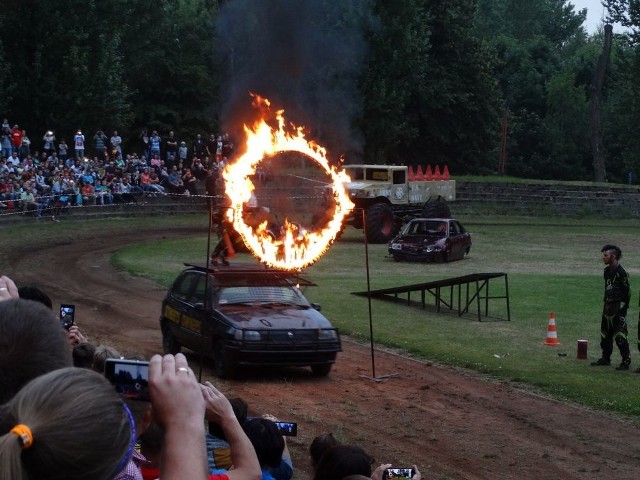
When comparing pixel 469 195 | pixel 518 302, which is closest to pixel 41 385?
pixel 518 302

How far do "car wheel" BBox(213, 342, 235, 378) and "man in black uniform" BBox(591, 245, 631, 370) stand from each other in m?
5.82

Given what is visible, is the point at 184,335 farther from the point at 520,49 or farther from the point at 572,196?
the point at 520,49

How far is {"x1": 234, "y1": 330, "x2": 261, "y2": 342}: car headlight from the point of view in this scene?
15947 mm

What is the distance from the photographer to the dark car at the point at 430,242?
114 feet

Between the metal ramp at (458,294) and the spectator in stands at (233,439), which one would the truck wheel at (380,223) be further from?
the spectator in stands at (233,439)

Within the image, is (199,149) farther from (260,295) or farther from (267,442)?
(267,442)

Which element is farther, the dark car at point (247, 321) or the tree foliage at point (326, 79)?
the tree foliage at point (326, 79)

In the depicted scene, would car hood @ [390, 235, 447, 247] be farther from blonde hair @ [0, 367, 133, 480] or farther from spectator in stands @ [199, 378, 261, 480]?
blonde hair @ [0, 367, 133, 480]

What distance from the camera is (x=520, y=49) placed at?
79.4 metres

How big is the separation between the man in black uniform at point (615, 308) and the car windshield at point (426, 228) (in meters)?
18.0

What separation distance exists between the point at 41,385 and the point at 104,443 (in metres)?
0.22

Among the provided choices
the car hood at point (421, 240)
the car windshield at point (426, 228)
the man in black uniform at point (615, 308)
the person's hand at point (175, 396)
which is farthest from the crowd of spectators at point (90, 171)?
the person's hand at point (175, 396)

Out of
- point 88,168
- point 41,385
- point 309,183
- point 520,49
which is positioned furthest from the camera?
point 520,49

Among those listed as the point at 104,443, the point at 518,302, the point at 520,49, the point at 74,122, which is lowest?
the point at 518,302
